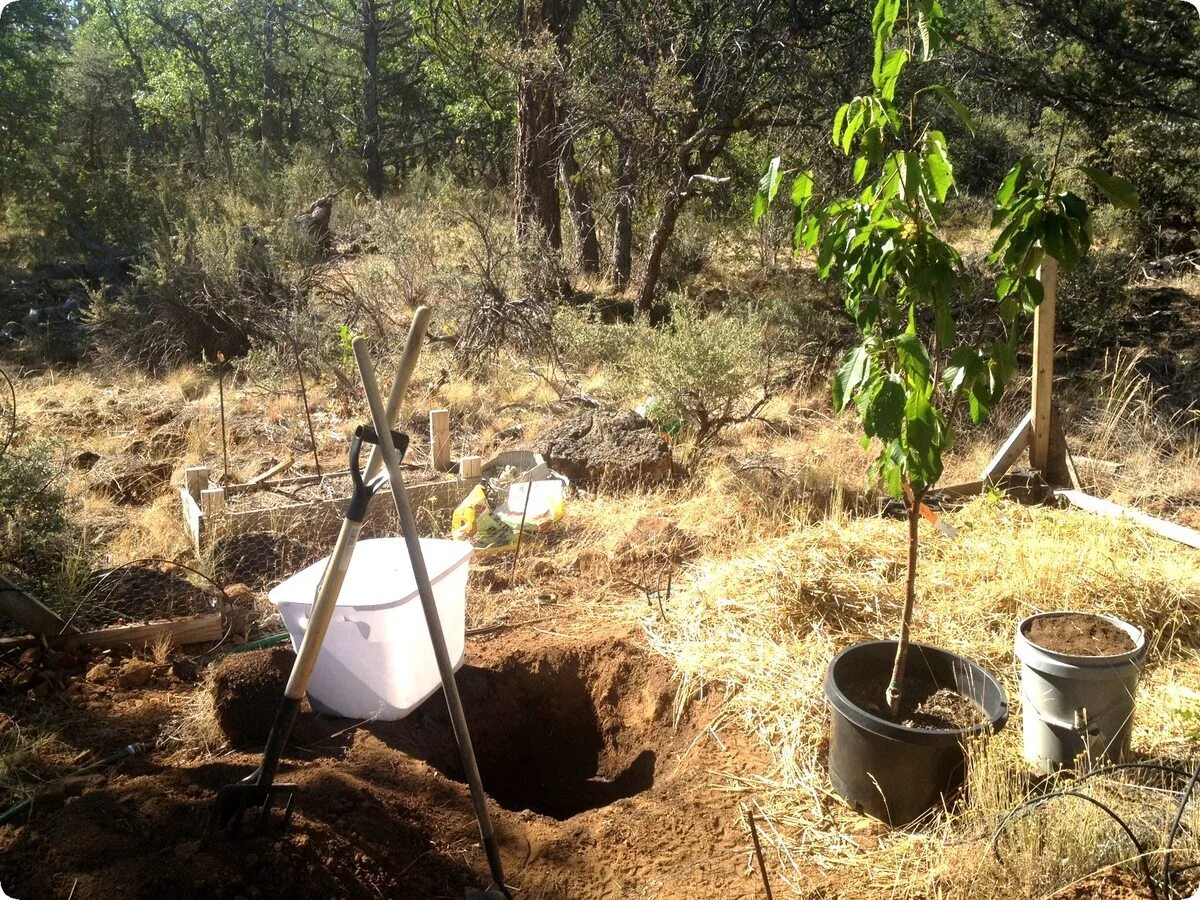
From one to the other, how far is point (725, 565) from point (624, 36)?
688 cm

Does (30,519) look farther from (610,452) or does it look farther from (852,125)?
(852,125)

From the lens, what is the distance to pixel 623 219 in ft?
34.0

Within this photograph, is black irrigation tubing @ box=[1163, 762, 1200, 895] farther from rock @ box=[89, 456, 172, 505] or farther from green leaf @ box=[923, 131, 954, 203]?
rock @ box=[89, 456, 172, 505]

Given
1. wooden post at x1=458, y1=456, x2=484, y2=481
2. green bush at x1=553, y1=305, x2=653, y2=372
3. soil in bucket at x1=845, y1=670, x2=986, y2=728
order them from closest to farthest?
soil in bucket at x1=845, y1=670, x2=986, y2=728
wooden post at x1=458, y1=456, x2=484, y2=481
green bush at x1=553, y1=305, x2=653, y2=372

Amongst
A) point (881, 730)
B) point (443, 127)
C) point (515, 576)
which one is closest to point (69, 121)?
point (443, 127)

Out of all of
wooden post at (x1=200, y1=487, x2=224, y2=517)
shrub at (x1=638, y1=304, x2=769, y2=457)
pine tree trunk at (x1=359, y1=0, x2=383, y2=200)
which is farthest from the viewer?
pine tree trunk at (x1=359, y1=0, x2=383, y2=200)

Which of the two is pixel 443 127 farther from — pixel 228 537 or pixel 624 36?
pixel 228 537

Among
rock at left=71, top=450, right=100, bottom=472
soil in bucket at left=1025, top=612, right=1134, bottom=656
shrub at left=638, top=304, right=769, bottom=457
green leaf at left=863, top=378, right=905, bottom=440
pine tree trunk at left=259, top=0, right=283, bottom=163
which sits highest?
pine tree trunk at left=259, top=0, right=283, bottom=163

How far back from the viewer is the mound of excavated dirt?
3.26m

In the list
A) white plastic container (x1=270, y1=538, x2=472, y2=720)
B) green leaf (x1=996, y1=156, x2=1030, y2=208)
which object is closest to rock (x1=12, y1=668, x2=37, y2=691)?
white plastic container (x1=270, y1=538, x2=472, y2=720)

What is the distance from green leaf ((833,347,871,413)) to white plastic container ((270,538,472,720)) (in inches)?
62.6

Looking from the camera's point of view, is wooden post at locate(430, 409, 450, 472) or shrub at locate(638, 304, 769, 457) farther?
shrub at locate(638, 304, 769, 457)

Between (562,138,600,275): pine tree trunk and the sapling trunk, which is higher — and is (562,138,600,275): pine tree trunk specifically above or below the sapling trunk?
above

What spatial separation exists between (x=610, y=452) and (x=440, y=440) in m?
1.11
